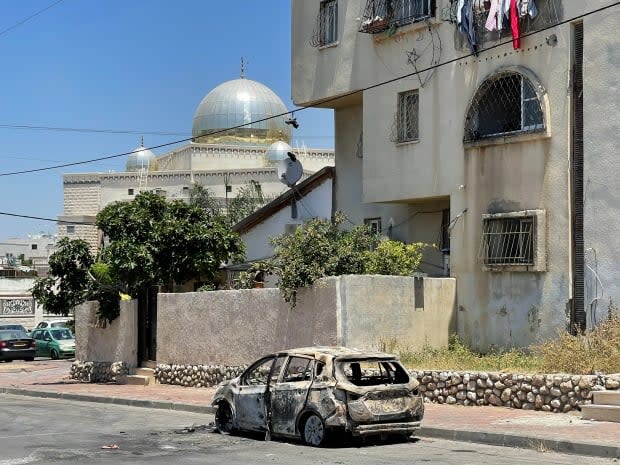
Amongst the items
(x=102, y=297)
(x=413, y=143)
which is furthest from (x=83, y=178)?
(x=413, y=143)

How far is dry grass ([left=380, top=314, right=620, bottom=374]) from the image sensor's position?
55.9ft

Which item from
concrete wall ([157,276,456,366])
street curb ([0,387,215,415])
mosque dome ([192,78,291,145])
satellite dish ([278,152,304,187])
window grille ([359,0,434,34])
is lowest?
street curb ([0,387,215,415])

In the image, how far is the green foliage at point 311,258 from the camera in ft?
69.3

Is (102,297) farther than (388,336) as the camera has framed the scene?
Yes

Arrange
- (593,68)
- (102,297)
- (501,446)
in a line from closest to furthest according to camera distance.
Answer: (501,446)
(593,68)
(102,297)

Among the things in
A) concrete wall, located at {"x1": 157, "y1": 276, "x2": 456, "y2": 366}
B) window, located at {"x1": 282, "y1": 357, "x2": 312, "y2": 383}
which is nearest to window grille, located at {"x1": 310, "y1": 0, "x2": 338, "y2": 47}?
concrete wall, located at {"x1": 157, "y1": 276, "x2": 456, "y2": 366}

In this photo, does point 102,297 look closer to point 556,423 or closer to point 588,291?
point 588,291

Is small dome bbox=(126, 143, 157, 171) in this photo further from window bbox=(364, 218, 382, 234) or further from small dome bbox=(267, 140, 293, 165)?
window bbox=(364, 218, 382, 234)

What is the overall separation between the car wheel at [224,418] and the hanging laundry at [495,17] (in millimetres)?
9787

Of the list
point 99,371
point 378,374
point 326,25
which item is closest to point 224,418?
point 378,374

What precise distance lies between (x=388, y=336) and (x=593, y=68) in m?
6.54

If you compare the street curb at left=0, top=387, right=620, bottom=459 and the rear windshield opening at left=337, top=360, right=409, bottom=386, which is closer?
the street curb at left=0, top=387, right=620, bottom=459

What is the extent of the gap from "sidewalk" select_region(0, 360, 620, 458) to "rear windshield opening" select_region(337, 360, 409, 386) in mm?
1211

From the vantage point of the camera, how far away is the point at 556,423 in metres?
15.5
